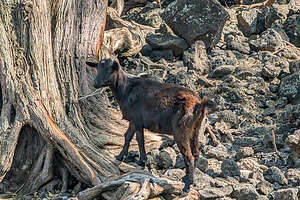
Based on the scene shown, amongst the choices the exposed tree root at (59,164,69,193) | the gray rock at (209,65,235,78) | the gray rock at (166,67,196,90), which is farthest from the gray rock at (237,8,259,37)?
the exposed tree root at (59,164,69,193)

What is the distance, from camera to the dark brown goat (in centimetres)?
827

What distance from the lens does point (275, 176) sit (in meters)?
8.89

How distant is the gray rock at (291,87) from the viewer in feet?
39.3

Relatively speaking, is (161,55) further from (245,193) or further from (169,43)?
(245,193)

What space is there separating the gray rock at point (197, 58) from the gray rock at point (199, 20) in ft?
1.18

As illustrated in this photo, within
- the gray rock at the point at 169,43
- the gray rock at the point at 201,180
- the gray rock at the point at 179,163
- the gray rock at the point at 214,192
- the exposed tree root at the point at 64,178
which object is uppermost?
the gray rock at the point at 169,43

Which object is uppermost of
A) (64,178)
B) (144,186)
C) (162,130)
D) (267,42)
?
(267,42)

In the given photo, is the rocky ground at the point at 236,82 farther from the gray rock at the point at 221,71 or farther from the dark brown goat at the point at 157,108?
the dark brown goat at the point at 157,108

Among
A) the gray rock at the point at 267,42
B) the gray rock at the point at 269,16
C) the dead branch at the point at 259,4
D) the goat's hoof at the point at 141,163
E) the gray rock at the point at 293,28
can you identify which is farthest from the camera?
the dead branch at the point at 259,4

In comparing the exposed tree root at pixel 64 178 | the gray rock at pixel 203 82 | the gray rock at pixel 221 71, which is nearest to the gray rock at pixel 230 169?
the exposed tree root at pixel 64 178

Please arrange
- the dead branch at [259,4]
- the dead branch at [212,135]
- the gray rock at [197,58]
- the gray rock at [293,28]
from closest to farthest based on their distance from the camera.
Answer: the dead branch at [212,135], the gray rock at [197,58], the gray rock at [293,28], the dead branch at [259,4]

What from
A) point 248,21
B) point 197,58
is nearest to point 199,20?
point 197,58

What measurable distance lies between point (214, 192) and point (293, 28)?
8.36 metres

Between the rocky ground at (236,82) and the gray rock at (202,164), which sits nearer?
the rocky ground at (236,82)
